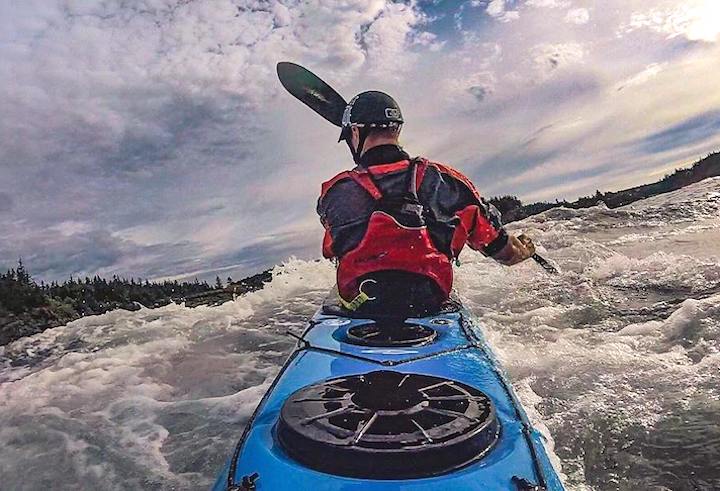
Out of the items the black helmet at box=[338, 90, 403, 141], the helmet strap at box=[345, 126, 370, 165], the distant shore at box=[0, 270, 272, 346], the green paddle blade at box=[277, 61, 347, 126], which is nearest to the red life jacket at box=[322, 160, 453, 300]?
the helmet strap at box=[345, 126, 370, 165]

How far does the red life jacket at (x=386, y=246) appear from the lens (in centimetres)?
382

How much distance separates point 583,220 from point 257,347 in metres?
12.8

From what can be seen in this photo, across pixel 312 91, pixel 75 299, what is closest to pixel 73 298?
pixel 75 299

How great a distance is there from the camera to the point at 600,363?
5465 millimetres

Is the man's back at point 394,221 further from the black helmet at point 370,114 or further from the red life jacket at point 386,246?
the black helmet at point 370,114

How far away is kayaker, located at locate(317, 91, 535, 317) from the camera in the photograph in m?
3.84

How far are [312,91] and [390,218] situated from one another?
405cm

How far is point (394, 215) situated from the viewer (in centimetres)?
380

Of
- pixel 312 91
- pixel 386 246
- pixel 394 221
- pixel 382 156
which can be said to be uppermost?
pixel 312 91

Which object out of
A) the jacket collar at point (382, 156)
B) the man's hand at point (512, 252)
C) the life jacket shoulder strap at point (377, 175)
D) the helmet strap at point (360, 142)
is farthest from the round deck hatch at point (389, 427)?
the man's hand at point (512, 252)

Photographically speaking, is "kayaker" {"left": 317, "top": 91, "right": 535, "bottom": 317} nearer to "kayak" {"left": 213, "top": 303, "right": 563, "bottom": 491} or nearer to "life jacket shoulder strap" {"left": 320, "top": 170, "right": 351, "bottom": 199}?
"life jacket shoulder strap" {"left": 320, "top": 170, "right": 351, "bottom": 199}

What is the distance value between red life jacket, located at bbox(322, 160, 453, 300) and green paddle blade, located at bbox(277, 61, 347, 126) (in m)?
3.41

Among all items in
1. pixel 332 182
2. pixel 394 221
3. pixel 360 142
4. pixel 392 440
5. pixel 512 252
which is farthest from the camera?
pixel 512 252

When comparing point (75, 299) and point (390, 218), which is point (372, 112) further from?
point (75, 299)
